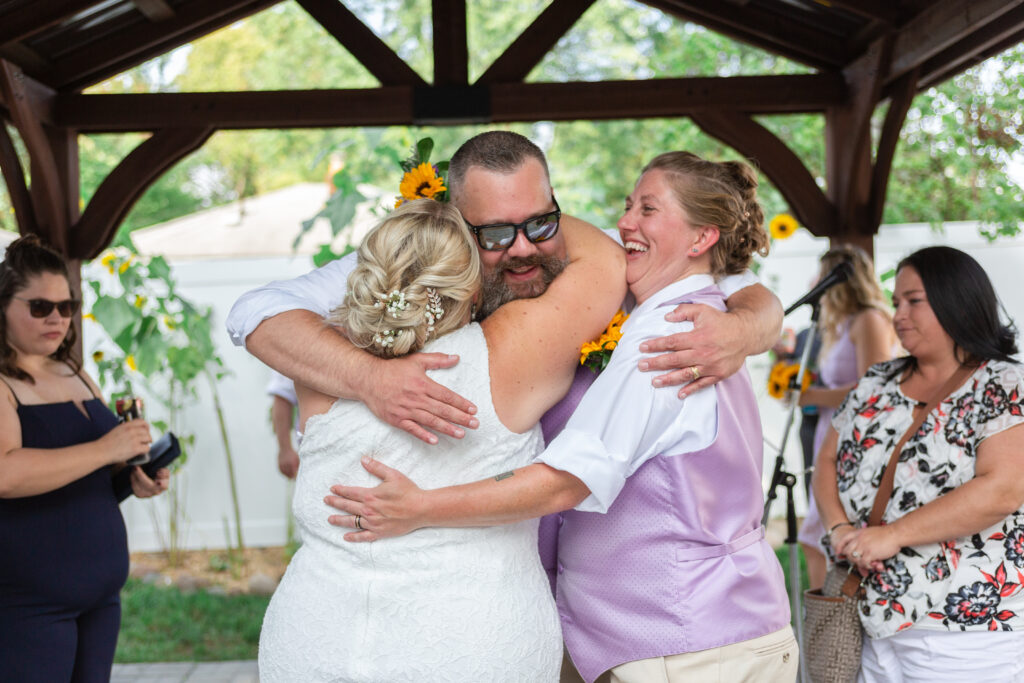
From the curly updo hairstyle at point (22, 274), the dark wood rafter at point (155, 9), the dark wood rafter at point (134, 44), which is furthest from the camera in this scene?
the dark wood rafter at point (134, 44)

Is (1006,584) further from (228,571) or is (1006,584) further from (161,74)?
(161,74)

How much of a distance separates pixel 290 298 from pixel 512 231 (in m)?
0.45

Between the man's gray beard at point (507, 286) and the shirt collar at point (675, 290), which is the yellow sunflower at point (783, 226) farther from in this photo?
the man's gray beard at point (507, 286)

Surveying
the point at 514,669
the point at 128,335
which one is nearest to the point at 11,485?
the point at 514,669

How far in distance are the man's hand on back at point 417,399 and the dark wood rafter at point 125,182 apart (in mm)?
3307

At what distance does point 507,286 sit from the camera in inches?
74.4

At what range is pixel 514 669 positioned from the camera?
1.66 m

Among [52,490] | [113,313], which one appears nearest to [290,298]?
[52,490]

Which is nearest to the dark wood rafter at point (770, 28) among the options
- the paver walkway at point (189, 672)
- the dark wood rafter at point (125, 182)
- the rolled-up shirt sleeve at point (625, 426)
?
the dark wood rafter at point (125, 182)

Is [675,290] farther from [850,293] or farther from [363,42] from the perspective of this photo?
[363,42]

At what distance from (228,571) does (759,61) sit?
740 centimetres

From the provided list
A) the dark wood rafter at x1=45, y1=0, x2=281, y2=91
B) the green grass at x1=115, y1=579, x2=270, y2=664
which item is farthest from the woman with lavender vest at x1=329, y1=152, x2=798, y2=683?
the green grass at x1=115, y1=579, x2=270, y2=664

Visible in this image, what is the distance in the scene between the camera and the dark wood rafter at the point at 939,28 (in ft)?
11.0

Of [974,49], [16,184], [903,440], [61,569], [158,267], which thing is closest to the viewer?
[903,440]
